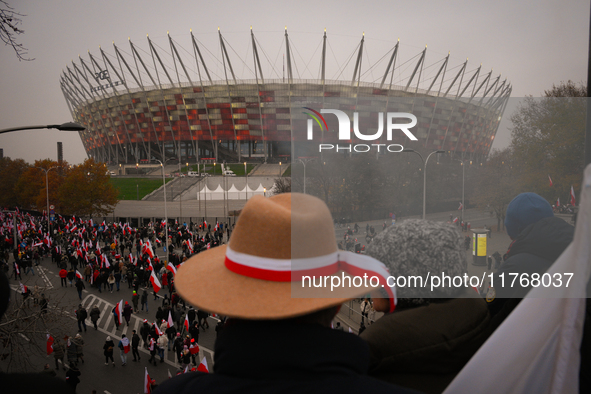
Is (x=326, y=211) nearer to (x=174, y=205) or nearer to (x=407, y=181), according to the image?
(x=407, y=181)

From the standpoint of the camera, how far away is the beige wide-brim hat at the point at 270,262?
1.25 m

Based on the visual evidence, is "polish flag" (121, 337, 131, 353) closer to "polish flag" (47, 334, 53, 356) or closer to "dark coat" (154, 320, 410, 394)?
"polish flag" (47, 334, 53, 356)

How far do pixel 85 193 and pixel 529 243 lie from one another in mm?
48876

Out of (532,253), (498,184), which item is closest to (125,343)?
(498,184)

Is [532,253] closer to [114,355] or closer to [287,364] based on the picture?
[287,364]

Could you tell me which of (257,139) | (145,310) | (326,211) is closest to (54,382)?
(326,211)

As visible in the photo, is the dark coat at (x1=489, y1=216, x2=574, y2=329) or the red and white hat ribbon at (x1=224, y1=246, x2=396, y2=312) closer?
the red and white hat ribbon at (x1=224, y1=246, x2=396, y2=312)

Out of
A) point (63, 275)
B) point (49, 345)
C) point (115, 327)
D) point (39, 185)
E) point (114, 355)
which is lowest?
point (115, 327)

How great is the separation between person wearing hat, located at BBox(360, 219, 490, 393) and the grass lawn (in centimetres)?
6231

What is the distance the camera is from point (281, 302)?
1210 mm

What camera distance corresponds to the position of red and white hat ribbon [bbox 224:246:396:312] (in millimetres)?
1300

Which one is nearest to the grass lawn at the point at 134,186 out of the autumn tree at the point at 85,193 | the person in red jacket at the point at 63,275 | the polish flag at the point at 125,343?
the autumn tree at the point at 85,193

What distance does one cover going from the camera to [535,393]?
50.1 inches

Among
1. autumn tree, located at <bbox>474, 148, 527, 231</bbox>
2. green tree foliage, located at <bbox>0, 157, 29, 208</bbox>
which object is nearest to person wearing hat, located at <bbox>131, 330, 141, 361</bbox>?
autumn tree, located at <bbox>474, 148, 527, 231</bbox>
